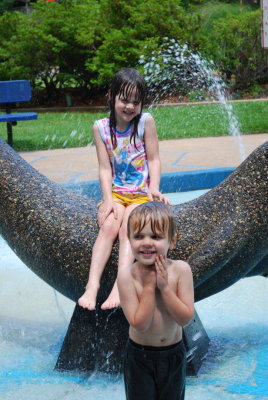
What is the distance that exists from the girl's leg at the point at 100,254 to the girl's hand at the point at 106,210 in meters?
0.02

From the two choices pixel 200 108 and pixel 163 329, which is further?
pixel 200 108

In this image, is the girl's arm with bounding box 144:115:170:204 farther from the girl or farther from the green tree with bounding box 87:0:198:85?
the green tree with bounding box 87:0:198:85

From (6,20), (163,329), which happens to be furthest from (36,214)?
(6,20)

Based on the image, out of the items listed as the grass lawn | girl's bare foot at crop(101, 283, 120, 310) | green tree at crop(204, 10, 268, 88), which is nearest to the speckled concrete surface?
girl's bare foot at crop(101, 283, 120, 310)

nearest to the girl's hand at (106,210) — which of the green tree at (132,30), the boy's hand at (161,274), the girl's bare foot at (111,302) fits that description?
the girl's bare foot at (111,302)

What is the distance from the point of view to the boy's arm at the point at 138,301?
2205 millimetres

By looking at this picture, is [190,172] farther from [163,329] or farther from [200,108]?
[200,108]

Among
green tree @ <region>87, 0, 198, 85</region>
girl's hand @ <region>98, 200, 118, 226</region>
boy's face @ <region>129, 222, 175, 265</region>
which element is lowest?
green tree @ <region>87, 0, 198, 85</region>

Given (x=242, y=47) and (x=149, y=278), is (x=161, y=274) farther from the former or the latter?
(x=242, y=47)

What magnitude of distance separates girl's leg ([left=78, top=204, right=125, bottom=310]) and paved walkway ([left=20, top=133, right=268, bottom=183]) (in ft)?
14.5

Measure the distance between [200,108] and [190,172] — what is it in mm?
7465

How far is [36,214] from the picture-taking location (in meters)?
3.40

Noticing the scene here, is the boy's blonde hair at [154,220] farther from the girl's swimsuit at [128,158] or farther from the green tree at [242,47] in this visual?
the green tree at [242,47]

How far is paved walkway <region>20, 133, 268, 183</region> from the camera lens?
322 inches
